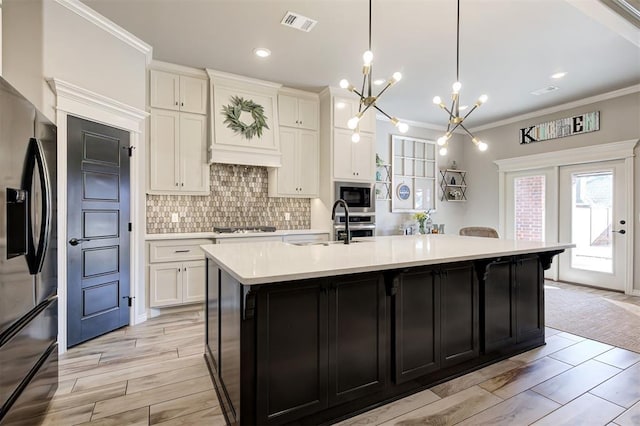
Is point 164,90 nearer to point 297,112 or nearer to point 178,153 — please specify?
point 178,153

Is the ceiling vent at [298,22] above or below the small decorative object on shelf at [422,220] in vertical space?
above

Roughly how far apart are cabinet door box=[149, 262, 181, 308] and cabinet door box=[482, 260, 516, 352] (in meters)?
3.19

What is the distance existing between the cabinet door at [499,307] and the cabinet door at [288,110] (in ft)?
10.8

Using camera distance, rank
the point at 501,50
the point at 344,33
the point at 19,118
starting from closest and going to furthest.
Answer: the point at 19,118, the point at 344,33, the point at 501,50

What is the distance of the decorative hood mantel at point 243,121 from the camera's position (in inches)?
163

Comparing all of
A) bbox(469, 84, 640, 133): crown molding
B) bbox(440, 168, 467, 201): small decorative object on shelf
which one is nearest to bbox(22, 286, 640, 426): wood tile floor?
bbox(469, 84, 640, 133): crown molding

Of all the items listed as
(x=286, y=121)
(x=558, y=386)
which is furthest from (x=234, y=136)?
(x=558, y=386)

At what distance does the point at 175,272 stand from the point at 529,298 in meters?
3.63

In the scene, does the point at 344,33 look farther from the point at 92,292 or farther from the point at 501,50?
the point at 92,292

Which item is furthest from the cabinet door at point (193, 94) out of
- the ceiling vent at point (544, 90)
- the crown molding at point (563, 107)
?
the crown molding at point (563, 107)

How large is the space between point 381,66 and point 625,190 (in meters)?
4.04

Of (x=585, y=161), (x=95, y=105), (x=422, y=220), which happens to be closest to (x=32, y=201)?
(x=95, y=105)

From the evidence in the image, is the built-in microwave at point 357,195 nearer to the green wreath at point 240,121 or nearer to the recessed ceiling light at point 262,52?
the green wreath at point 240,121

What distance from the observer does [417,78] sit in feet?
14.3
